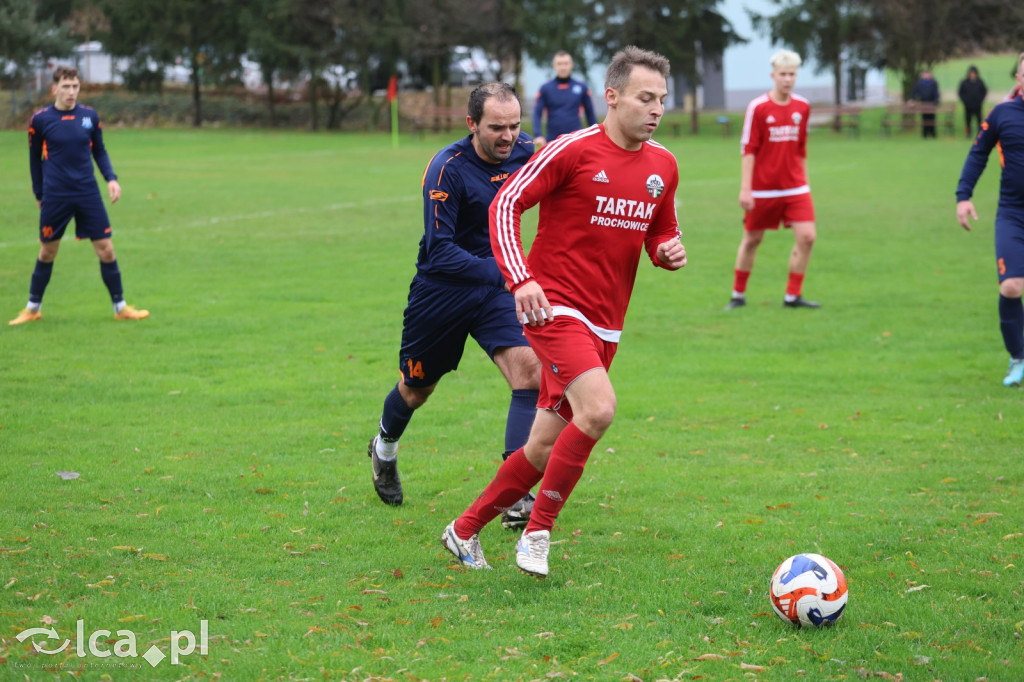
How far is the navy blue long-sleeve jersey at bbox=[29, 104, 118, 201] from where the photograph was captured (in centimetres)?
1101

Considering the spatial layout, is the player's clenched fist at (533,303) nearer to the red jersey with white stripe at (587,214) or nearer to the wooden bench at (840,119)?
the red jersey with white stripe at (587,214)

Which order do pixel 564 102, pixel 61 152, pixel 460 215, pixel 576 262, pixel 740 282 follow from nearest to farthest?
pixel 576 262 → pixel 460 215 → pixel 61 152 → pixel 740 282 → pixel 564 102

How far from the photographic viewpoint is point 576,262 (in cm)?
494

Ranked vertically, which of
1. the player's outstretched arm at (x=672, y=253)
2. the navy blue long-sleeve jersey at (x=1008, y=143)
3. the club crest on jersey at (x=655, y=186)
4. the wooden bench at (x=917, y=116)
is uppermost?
the wooden bench at (x=917, y=116)

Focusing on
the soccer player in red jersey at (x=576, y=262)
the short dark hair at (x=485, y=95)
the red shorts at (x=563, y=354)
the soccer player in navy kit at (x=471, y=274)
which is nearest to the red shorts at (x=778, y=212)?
the soccer player in navy kit at (x=471, y=274)

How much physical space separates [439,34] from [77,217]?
40689mm

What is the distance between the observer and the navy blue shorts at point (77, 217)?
1099 cm

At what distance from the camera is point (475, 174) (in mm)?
5676

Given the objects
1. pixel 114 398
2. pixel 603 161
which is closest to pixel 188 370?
pixel 114 398

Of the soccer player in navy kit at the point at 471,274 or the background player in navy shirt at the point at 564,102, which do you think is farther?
the background player in navy shirt at the point at 564,102

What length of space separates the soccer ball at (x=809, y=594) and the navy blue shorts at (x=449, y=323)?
193cm

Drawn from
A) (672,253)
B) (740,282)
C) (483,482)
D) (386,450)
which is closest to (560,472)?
(672,253)

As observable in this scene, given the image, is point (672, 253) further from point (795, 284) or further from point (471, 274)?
point (795, 284)

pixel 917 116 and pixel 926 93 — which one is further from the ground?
pixel 926 93
